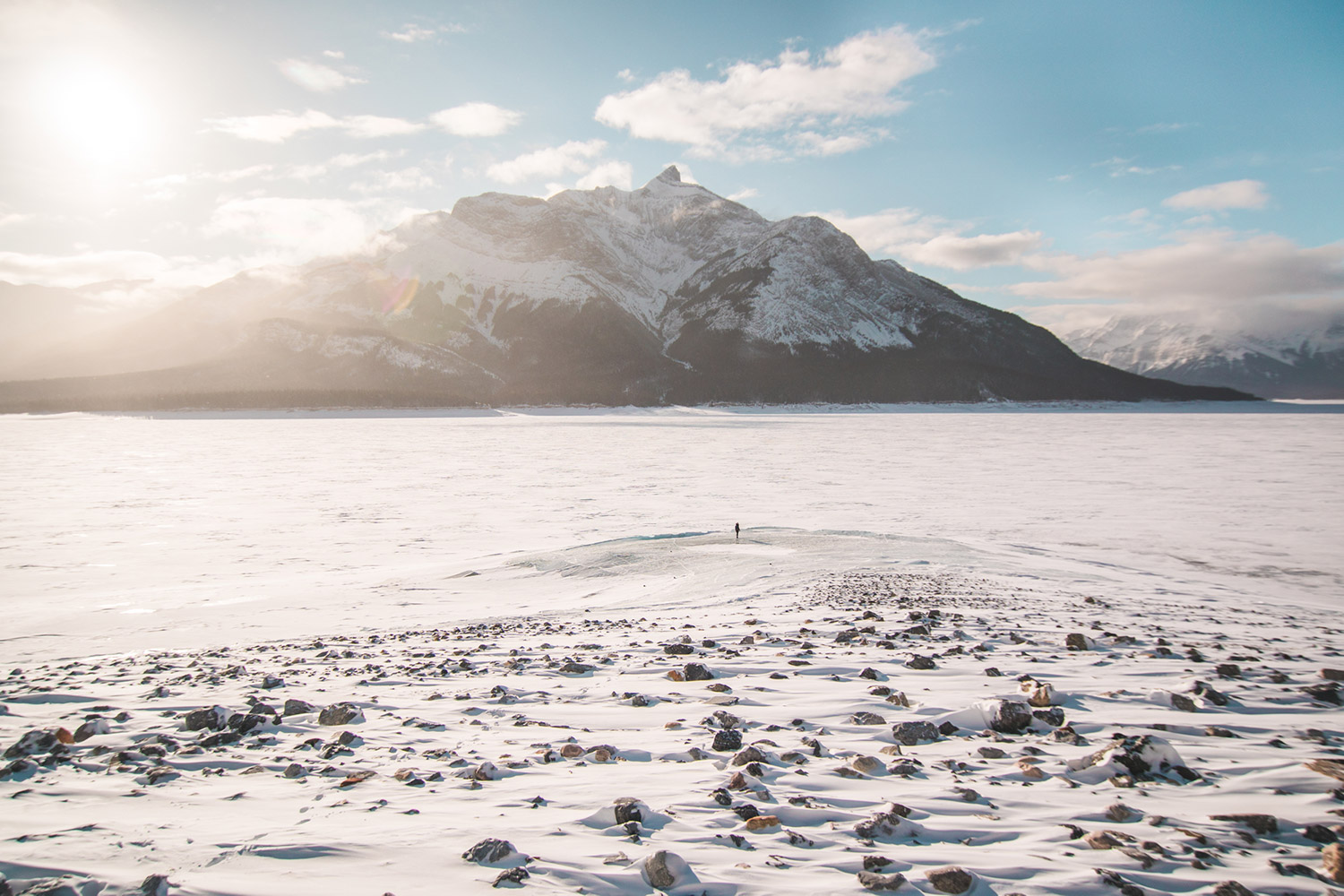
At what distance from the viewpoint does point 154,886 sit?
3.22 metres

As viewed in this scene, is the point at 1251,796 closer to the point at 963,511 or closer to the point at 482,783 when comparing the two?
the point at 482,783

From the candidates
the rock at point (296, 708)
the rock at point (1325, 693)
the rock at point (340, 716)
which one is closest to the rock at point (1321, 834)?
the rock at point (1325, 693)

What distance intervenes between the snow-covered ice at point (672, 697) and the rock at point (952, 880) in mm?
53

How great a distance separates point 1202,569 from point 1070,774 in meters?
11.8

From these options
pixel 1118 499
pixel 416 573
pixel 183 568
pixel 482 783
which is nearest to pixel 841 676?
pixel 482 783

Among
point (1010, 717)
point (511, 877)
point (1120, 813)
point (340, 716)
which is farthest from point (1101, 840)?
point (340, 716)

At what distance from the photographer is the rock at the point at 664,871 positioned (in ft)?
10.8

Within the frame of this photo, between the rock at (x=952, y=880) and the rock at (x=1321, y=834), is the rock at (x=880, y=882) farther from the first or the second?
the rock at (x=1321, y=834)

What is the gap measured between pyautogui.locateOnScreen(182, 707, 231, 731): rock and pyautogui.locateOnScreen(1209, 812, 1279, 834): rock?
7.63m

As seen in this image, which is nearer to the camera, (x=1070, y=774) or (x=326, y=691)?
(x=1070, y=774)

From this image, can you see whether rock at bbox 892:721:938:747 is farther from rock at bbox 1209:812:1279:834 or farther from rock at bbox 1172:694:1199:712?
rock at bbox 1172:694:1199:712

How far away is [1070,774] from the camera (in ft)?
14.7

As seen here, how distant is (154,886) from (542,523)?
15770mm

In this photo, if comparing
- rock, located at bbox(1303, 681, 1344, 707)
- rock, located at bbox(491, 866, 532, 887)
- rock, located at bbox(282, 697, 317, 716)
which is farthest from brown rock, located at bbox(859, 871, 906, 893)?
rock, located at bbox(1303, 681, 1344, 707)
